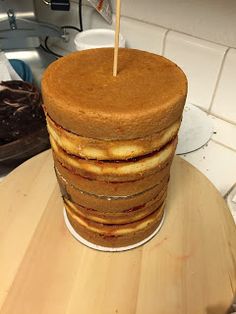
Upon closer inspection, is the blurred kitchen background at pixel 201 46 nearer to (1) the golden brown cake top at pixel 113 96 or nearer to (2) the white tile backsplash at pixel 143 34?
(2) the white tile backsplash at pixel 143 34

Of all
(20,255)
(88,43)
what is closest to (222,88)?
(88,43)

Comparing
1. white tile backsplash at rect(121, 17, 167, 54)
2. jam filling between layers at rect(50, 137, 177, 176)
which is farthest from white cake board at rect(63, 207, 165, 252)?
white tile backsplash at rect(121, 17, 167, 54)

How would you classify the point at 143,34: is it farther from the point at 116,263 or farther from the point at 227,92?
the point at 116,263

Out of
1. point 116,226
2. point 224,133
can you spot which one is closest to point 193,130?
point 224,133

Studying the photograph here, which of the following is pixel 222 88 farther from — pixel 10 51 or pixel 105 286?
pixel 10 51

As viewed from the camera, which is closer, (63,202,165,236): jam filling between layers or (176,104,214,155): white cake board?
(63,202,165,236): jam filling between layers

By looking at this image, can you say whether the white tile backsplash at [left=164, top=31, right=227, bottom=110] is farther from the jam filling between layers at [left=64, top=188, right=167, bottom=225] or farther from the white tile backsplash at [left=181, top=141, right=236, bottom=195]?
the jam filling between layers at [left=64, top=188, right=167, bottom=225]
